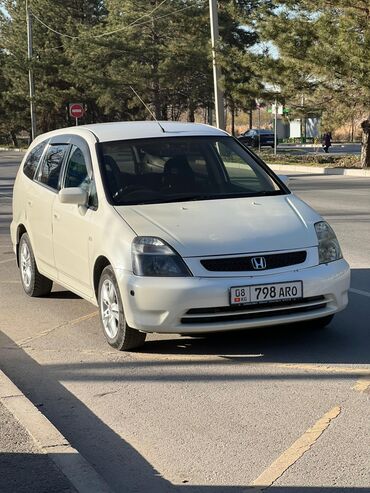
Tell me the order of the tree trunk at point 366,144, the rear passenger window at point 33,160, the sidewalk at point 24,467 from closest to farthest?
1. the sidewalk at point 24,467
2. the rear passenger window at point 33,160
3. the tree trunk at point 366,144

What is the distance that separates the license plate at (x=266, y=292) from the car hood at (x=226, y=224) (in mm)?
266

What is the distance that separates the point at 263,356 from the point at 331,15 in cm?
2322

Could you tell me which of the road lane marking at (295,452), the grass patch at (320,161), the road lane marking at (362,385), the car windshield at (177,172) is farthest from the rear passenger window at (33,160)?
the grass patch at (320,161)

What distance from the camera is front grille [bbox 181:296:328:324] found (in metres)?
5.29

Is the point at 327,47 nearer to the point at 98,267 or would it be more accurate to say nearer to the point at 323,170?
the point at 323,170

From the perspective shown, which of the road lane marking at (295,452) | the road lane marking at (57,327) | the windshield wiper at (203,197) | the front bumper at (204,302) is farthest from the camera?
the road lane marking at (57,327)

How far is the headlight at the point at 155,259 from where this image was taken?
5289 mm

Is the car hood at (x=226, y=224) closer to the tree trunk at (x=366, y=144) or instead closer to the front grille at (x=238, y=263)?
the front grille at (x=238, y=263)

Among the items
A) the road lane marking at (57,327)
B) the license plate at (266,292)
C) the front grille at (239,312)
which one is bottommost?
the road lane marking at (57,327)

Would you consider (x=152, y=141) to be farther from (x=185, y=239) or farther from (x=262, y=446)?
(x=262, y=446)

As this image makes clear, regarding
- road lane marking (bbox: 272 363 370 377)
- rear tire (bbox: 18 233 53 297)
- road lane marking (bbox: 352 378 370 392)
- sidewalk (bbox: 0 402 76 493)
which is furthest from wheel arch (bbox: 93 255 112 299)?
road lane marking (bbox: 352 378 370 392)

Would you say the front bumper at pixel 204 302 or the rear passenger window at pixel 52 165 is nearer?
the front bumper at pixel 204 302

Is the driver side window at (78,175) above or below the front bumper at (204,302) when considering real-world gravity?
above

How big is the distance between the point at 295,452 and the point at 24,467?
4.46ft
